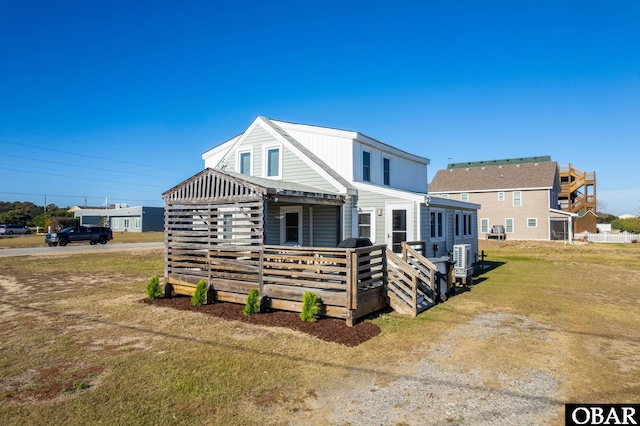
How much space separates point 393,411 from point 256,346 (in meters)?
2.91

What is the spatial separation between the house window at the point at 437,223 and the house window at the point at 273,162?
20.7 ft

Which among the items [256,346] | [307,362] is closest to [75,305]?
[256,346]

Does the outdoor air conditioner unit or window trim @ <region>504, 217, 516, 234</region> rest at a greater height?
window trim @ <region>504, 217, 516, 234</region>

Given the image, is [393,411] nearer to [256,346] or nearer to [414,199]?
[256,346]

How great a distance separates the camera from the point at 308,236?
14406 mm

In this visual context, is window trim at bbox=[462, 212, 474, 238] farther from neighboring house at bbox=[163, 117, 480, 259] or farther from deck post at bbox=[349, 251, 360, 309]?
deck post at bbox=[349, 251, 360, 309]

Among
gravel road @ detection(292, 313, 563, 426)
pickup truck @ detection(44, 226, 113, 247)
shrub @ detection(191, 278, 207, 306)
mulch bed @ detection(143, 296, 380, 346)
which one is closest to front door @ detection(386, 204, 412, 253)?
mulch bed @ detection(143, 296, 380, 346)

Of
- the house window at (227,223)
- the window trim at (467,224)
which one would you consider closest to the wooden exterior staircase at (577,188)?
the window trim at (467,224)

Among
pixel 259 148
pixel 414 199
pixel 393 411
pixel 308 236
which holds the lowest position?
pixel 393 411

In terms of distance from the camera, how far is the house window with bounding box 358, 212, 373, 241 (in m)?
13.9

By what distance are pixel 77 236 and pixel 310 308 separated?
33.4 meters

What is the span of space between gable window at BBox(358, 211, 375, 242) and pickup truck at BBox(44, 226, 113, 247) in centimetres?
2922

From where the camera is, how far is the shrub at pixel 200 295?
945 cm

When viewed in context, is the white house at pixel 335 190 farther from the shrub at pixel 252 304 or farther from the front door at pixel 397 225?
the shrub at pixel 252 304
